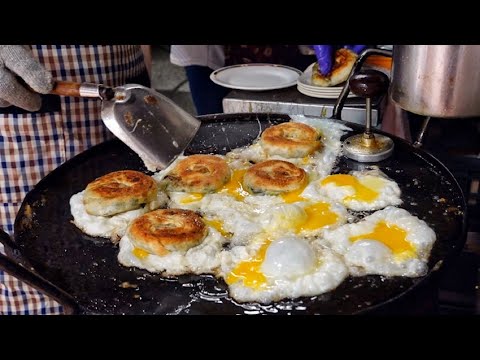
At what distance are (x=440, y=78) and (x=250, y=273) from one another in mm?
1066

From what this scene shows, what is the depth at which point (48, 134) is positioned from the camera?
91.9 inches

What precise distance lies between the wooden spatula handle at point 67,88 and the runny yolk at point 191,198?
50 cm

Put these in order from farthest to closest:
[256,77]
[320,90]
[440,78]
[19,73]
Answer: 1. [256,77]
2. [320,90]
3. [440,78]
4. [19,73]

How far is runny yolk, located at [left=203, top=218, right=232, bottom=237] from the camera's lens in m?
1.68

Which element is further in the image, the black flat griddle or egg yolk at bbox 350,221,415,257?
egg yolk at bbox 350,221,415,257

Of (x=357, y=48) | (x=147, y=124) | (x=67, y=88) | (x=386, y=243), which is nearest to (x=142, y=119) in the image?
(x=147, y=124)

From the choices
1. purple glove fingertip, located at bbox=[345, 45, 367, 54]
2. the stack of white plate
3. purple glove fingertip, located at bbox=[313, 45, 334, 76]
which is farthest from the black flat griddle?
purple glove fingertip, located at bbox=[345, 45, 367, 54]

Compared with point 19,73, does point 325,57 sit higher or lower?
lower

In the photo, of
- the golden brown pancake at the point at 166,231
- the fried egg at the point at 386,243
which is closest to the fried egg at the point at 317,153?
the fried egg at the point at 386,243

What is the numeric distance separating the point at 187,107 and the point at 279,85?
2756mm

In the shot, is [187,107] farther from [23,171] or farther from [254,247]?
[254,247]

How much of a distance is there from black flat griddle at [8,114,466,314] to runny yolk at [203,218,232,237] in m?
0.21

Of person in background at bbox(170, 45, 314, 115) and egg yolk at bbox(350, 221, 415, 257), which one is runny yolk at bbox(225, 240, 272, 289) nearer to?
egg yolk at bbox(350, 221, 415, 257)

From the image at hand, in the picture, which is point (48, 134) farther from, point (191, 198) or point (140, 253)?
point (140, 253)
